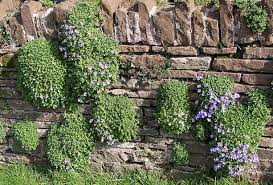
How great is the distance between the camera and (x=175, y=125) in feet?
13.0

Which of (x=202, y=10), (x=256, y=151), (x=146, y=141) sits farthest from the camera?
(x=146, y=141)

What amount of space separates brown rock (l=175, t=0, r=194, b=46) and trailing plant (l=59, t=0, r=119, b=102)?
576mm

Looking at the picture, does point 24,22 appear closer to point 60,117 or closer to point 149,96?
point 60,117

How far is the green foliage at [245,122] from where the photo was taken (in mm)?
3773

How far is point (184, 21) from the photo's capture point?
3.68 metres

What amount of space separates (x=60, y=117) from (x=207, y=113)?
1.46 metres

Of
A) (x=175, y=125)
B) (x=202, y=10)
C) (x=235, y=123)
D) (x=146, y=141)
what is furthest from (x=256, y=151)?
(x=202, y=10)

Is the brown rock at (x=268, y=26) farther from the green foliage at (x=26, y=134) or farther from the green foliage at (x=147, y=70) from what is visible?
the green foliage at (x=26, y=134)

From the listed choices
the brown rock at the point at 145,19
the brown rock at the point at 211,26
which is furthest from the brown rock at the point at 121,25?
the brown rock at the point at 211,26

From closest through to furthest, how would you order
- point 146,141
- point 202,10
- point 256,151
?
point 202,10 < point 256,151 < point 146,141

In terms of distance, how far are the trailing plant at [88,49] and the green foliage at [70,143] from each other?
1.42ft

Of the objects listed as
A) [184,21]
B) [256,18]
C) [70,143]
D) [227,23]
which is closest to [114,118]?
[70,143]

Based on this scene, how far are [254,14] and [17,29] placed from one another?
7.02 feet

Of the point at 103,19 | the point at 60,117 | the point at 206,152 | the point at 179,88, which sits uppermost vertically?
the point at 103,19
